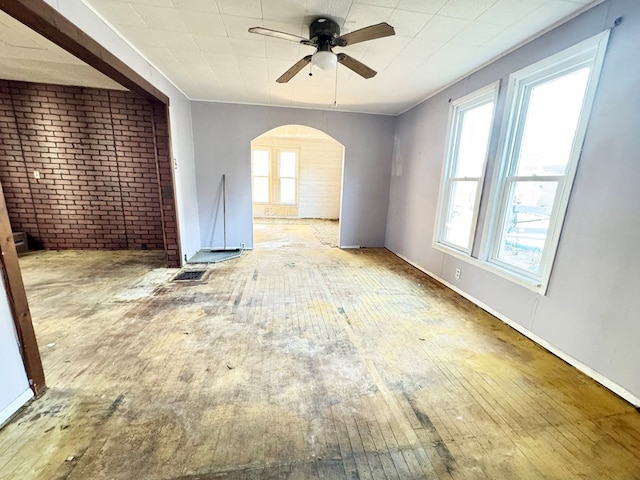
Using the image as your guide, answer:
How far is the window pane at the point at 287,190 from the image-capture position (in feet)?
30.3

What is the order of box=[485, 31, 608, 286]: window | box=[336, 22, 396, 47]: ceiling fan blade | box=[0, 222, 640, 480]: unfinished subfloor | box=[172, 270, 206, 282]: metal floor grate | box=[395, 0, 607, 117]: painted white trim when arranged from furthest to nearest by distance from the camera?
box=[172, 270, 206, 282]: metal floor grate
box=[485, 31, 608, 286]: window
box=[395, 0, 607, 117]: painted white trim
box=[336, 22, 396, 47]: ceiling fan blade
box=[0, 222, 640, 480]: unfinished subfloor

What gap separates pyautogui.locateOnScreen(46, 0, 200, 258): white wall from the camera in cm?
207

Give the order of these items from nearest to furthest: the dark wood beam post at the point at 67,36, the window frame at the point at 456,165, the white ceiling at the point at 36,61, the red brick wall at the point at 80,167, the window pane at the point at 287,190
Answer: the dark wood beam post at the point at 67,36 < the white ceiling at the point at 36,61 < the window frame at the point at 456,165 < the red brick wall at the point at 80,167 < the window pane at the point at 287,190

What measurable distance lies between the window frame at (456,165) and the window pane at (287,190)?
6.11 metres

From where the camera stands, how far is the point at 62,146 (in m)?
4.52

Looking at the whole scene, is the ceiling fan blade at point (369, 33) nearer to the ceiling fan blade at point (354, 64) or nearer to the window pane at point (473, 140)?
the ceiling fan blade at point (354, 64)

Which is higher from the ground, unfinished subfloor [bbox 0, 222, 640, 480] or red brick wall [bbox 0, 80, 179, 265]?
red brick wall [bbox 0, 80, 179, 265]

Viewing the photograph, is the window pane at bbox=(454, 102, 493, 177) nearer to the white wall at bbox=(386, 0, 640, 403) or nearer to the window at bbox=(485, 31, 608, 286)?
the window at bbox=(485, 31, 608, 286)

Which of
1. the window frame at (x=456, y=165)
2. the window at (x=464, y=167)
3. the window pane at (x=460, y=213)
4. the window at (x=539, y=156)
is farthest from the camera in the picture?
the window pane at (x=460, y=213)

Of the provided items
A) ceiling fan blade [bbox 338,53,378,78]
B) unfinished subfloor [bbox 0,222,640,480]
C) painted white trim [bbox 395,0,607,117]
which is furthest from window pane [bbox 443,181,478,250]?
ceiling fan blade [bbox 338,53,378,78]

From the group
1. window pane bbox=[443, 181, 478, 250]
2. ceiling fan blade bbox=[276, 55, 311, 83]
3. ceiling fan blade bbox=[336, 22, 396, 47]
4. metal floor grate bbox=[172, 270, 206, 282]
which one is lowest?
metal floor grate bbox=[172, 270, 206, 282]

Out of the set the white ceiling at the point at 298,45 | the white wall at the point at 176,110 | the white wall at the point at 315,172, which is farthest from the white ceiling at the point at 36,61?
the white wall at the point at 315,172

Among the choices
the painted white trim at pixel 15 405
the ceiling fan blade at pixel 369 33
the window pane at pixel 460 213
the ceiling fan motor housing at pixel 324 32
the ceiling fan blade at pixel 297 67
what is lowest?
the painted white trim at pixel 15 405

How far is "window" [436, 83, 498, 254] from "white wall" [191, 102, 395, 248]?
1795 millimetres
